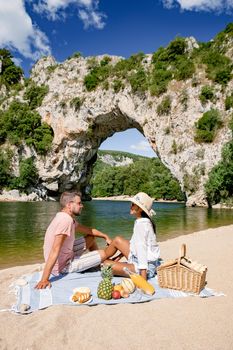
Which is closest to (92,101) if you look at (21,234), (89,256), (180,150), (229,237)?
(180,150)

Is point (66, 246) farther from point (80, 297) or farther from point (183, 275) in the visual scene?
point (183, 275)

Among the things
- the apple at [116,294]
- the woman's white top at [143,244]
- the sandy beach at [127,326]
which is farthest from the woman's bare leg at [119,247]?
the sandy beach at [127,326]

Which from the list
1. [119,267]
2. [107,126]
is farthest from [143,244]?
[107,126]

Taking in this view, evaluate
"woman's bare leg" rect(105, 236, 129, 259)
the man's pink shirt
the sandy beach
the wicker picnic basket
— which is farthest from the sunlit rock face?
the sandy beach

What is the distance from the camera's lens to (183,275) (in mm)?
4535

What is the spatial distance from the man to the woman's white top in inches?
33.3

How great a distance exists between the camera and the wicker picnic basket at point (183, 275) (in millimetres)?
4473

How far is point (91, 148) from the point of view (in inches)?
1834

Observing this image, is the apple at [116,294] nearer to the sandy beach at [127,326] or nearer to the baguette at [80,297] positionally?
the sandy beach at [127,326]

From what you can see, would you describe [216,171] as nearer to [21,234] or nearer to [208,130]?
[208,130]

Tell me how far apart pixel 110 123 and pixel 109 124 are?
0.33 meters

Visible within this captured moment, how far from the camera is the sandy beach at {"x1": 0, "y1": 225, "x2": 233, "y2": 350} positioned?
3070 millimetres

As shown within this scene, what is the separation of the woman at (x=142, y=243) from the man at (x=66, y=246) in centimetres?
42

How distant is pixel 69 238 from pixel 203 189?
97.0ft
